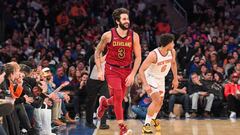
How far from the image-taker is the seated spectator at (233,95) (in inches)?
558

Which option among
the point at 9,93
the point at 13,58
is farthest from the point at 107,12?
the point at 9,93

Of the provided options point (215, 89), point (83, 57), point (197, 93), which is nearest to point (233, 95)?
point (215, 89)

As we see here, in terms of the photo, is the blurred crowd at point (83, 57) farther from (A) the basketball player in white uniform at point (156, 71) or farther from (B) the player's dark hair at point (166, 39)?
(B) the player's dark hair at point (166, 39)

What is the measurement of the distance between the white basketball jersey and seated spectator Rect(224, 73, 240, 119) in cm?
486

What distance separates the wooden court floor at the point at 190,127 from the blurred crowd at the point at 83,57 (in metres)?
1.04

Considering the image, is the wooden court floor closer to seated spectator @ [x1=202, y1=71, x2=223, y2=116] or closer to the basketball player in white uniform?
the basketball player in white uniform

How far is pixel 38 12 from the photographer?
65.0ft

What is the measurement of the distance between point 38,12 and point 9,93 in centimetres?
1210

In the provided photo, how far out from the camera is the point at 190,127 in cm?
1132

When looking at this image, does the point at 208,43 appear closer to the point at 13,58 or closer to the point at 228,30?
the point at 228,30

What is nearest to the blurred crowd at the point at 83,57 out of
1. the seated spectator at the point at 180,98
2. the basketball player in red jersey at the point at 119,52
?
the seated spectator at the point at 180,98

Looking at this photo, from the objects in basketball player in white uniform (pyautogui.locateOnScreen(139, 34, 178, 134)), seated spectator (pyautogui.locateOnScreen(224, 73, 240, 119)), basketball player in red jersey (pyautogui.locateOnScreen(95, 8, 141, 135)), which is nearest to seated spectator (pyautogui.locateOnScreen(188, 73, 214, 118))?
seated spectator (pyautogui.locateOnScreen(224, 73, 240, 119))

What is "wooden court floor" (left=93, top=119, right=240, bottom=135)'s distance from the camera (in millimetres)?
10336

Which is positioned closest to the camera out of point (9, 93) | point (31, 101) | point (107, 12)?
point (9, 93)
